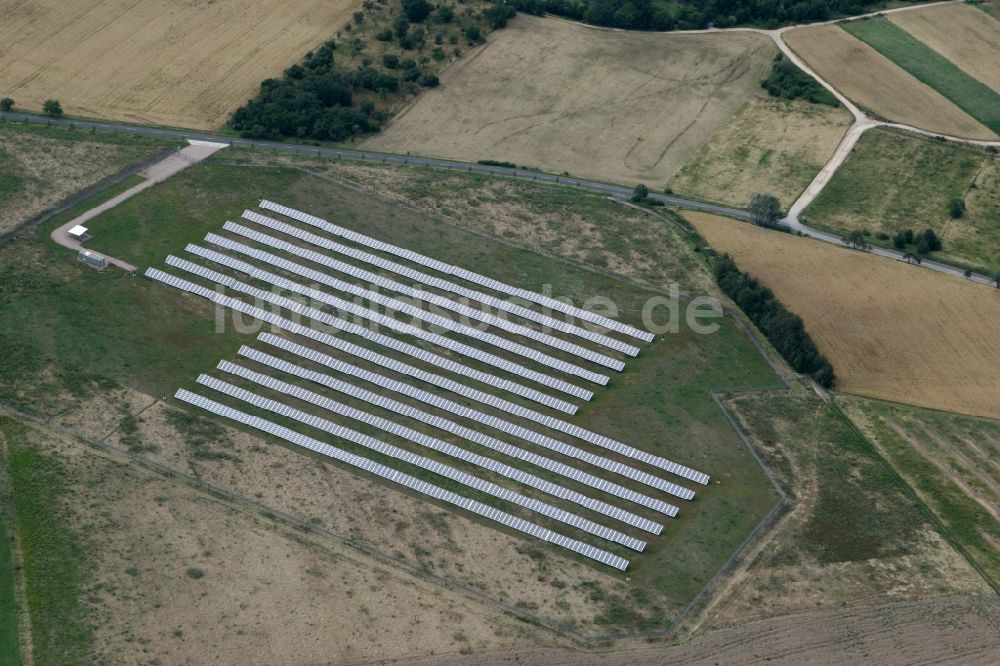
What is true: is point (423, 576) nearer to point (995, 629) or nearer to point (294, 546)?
point (294, 546)

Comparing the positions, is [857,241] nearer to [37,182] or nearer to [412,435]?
[412,435]

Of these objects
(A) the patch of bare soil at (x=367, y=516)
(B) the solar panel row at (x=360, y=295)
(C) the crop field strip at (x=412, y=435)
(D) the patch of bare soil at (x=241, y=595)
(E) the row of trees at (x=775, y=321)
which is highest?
(E) the row of trees at (x=775, y=321)

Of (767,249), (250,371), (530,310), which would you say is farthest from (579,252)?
(250,371)

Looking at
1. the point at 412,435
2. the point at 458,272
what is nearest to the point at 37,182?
the point at 458,272

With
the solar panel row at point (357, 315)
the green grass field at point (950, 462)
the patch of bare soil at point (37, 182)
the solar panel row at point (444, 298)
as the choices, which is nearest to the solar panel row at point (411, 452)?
the solar panel row at point (357, 315)

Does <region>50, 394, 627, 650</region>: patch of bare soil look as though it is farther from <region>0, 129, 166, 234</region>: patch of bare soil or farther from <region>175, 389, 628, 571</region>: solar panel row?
<region>0, 129, 166, 234</region>: patch of bare soil

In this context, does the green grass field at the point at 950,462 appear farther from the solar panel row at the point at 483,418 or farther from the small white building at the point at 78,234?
the small white building at the point at 78,234
